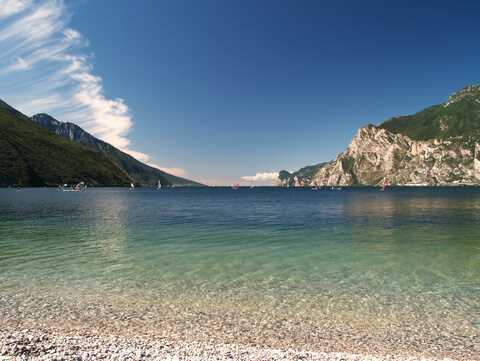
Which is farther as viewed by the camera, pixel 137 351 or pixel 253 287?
pixel 253 287

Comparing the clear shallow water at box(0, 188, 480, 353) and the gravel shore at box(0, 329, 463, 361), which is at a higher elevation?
the gravel shore at box(0, 329, 463, 361)

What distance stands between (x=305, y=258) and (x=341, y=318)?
1182 cm

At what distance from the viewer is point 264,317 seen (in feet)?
46.0

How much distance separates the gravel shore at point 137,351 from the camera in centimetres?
1001

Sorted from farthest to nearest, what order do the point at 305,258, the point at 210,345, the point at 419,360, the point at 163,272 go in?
the point at 305,258 → the point at 163,272 → the point at 210,345 → the point at 419,360

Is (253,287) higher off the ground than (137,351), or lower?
lower

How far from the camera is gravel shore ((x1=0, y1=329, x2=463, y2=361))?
1001 centimetres

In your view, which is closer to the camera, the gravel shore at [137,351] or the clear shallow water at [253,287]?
the gravel shore at [137,351]

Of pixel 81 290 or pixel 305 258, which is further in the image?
pixel 305 258

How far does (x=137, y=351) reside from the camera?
10.4 metres

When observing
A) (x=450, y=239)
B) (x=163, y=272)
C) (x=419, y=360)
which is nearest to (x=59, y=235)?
(x=163, y=272)

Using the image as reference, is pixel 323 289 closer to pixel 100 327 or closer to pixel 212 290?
pixel 212 290

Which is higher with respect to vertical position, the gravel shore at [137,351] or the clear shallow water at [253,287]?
the gravel shore at [137,351]

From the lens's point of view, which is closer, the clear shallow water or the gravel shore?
the gravel shore
